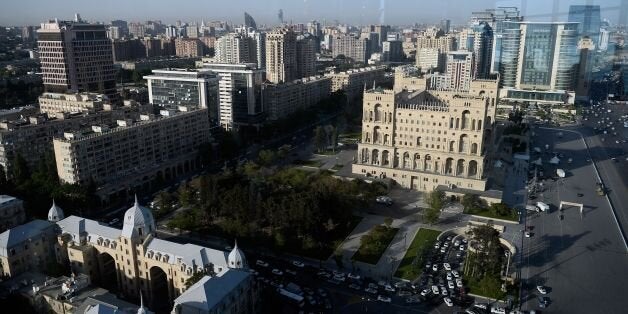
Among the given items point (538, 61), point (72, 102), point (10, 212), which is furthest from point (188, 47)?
point (10, 212)

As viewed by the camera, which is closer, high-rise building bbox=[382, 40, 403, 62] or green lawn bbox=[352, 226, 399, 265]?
green lawn bbox=[352, 226, 399, 265]

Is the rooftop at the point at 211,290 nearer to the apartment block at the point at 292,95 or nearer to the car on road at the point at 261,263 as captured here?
the car on road at the point at 261,263

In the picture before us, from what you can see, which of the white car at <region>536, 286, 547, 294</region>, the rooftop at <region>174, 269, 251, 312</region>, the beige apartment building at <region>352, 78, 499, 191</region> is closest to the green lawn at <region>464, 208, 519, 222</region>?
the beige apartment building at <region>352, 78, 499, 191</region>

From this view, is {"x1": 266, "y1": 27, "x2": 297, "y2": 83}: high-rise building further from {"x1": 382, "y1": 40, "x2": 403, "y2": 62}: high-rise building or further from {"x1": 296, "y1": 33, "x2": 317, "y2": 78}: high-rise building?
{"x1": 382, "y1": 40, "x2": 403, "y2": 62}: high-rise building

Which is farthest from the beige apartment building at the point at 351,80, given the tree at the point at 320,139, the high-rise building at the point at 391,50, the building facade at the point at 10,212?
the building facade at the point at 10,212

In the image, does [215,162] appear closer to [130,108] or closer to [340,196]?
[130,108]

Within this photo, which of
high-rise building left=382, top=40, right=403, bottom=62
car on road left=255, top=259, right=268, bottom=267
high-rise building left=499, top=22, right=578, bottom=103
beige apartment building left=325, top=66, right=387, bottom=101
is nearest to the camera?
car on road left=255, top=259, right=268, bottom=267
